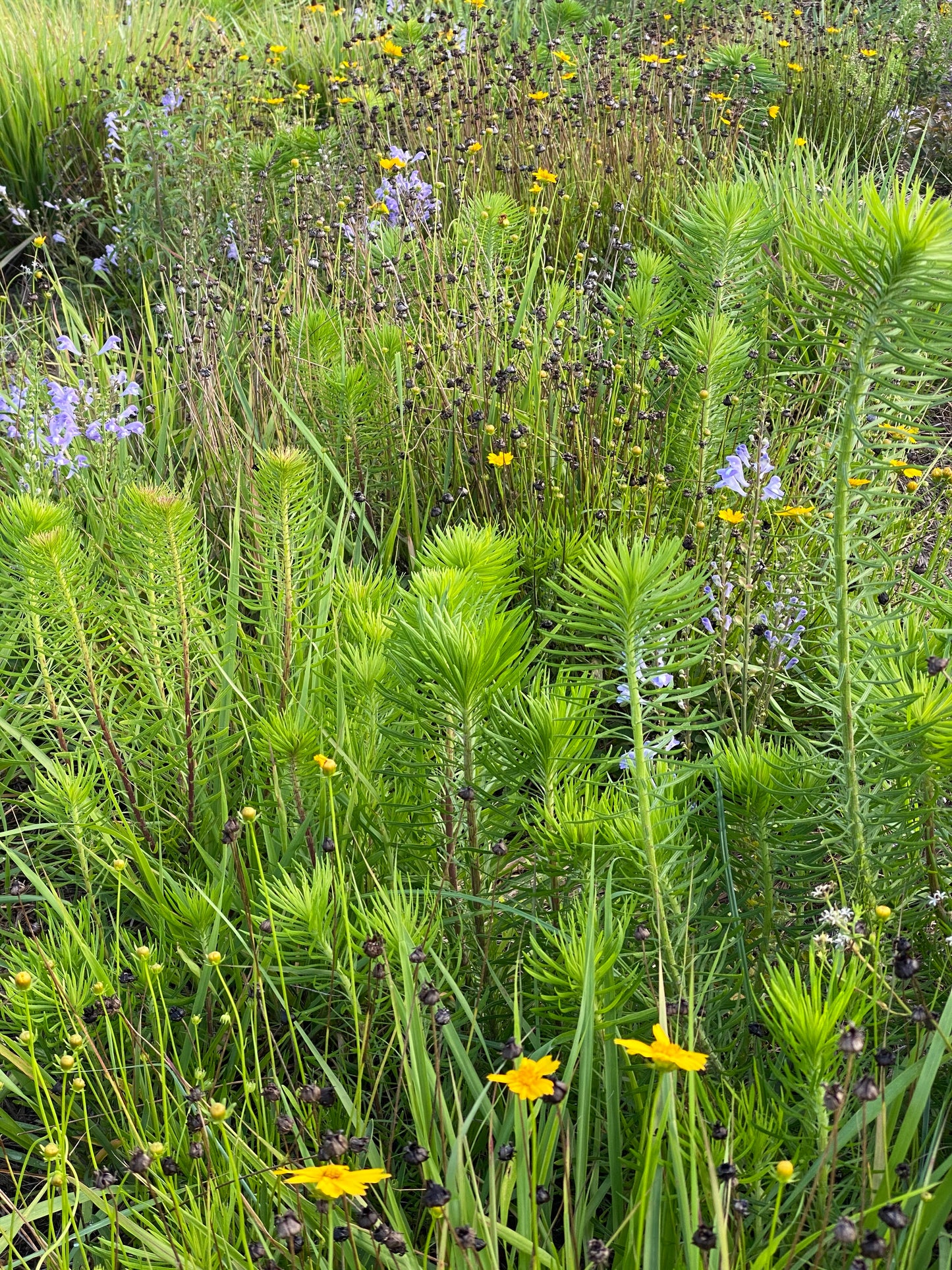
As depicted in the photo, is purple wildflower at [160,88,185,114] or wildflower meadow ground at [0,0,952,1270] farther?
purple wildflower at [160,88,185,114]

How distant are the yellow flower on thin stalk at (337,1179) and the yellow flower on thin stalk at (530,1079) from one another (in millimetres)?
134

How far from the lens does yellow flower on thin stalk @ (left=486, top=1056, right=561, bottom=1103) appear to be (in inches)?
37.2

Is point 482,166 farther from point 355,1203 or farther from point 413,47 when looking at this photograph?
point 355,1203

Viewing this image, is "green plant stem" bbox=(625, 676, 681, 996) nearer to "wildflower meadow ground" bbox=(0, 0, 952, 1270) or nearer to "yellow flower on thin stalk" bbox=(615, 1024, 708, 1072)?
"wildflower meadow ground" bbox=(0, 0, 952, 1270)

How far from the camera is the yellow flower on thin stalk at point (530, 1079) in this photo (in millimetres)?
945

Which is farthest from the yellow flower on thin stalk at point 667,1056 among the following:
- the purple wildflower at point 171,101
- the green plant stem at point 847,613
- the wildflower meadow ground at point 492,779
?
the purple wildflower at point 171,101

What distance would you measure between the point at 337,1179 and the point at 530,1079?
185 millimetres

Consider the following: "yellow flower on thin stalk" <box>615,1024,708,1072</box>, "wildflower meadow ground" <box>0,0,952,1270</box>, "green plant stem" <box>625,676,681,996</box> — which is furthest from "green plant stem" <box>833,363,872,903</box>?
"yellow flower on thin stalk" <box>615,1024,708,1072</box>

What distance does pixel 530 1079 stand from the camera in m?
0.98

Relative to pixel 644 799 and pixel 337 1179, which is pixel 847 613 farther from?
pixel 337 1179

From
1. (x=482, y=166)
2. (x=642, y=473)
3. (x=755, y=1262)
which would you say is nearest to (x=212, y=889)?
(x=755, y=1262)

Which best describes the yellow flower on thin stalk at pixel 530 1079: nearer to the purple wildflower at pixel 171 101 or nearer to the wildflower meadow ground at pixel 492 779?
the wildflower meadow ground at pixel 492 779

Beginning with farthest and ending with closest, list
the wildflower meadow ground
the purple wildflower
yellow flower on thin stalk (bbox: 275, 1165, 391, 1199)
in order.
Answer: the purple wildflower, the wildflower meadow ground, yellow flower on thin stalk (bbox: 275, 1165, 391, 1199)

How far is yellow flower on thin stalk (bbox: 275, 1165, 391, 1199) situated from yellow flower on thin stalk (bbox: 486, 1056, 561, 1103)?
0.13m
